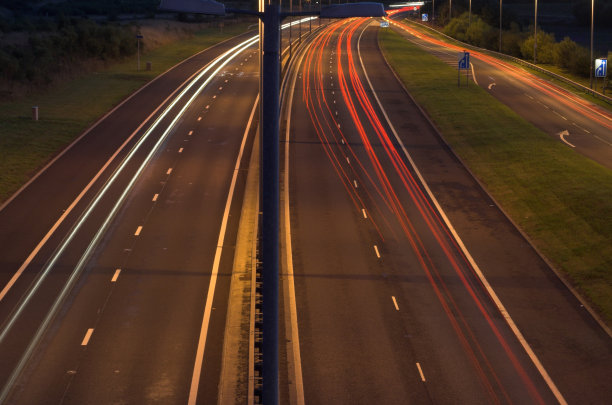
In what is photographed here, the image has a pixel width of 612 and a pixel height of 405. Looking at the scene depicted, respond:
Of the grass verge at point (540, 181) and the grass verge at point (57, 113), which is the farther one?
the grass verge at point (57, 113)

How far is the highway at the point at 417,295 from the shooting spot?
20453mm

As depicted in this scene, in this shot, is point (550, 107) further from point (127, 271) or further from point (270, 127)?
point (270, 127)

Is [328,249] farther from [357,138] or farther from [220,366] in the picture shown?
[357,138]

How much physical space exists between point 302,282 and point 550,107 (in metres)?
42.4

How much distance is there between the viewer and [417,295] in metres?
26.4

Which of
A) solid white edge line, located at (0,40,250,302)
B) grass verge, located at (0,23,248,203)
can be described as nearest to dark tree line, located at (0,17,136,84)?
grass verge, located at (0,23,248,203)

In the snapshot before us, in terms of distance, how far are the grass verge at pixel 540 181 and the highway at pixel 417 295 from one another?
95 centimetres

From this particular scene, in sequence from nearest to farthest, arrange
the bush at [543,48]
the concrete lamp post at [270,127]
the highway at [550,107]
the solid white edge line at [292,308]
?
the concrete lamp post at [270,127] → the solid white edge line at [292,308] → the highway at [550,107] → the bush at [543,48]

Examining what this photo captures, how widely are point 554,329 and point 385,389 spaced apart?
23.0 feet

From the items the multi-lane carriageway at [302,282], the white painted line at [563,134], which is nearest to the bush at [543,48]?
the white painted line at [563,134]

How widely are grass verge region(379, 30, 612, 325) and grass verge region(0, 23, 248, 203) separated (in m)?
23.8

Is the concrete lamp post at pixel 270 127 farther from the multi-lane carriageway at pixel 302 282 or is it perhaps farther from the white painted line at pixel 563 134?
the white painted line at pixel 563 134

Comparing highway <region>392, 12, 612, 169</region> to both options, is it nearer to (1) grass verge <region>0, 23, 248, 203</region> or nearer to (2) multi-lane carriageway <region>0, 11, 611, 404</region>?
(2) multi-lane carriageway <region>0, 11, 611, 404</region>

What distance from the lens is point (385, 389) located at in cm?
1984
